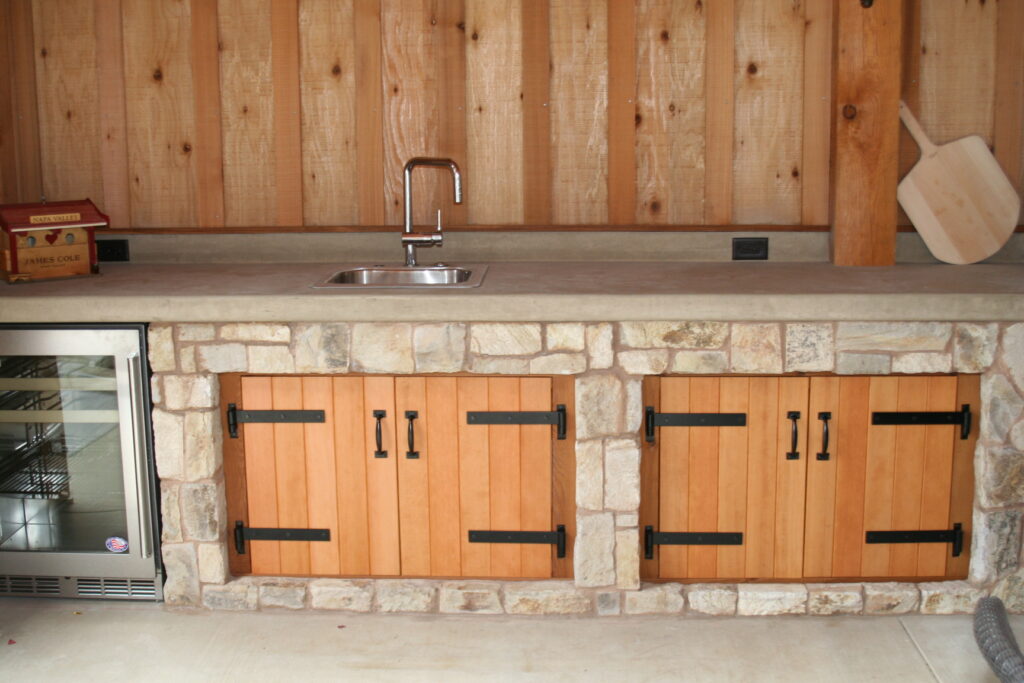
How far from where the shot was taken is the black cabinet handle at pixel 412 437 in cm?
329

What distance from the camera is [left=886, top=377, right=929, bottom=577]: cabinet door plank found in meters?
3.23

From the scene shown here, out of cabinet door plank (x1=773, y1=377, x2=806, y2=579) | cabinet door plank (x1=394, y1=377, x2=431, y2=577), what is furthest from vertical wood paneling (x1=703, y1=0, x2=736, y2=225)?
cabinet door plank (x1=394, y1=377, x2=431, y2=577)

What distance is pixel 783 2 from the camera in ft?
12.9

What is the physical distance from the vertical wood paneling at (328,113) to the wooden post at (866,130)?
1.81 m

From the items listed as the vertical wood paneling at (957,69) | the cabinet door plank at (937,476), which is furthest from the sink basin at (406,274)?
the vertical wood paneling at (957,69)

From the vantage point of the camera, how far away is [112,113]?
163 inches

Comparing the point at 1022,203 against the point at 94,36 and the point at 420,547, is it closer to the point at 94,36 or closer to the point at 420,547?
the point at 420,547

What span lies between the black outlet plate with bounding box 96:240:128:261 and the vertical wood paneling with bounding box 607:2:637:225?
192cm

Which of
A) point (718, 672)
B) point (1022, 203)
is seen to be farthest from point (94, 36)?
point (1022, 203)

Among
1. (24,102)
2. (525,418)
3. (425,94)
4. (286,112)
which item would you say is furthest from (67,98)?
(525,418)

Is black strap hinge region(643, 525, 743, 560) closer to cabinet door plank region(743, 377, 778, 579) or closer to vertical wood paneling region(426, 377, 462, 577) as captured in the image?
cabinet door plank region(743, 377, 778, 579)

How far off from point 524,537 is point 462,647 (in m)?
0.40

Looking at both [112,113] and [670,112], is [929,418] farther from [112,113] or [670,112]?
[112,113]

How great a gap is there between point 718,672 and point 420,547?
100cm
